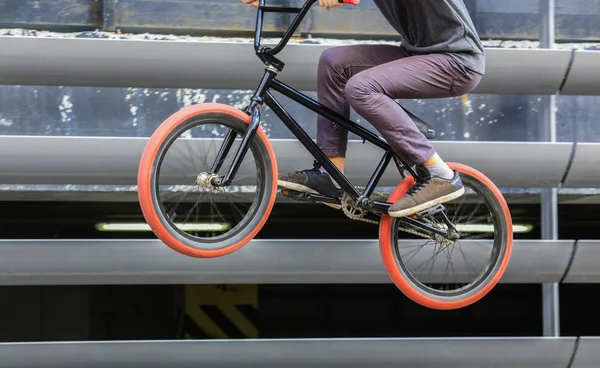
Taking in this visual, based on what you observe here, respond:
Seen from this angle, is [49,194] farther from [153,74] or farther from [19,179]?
[153,74]

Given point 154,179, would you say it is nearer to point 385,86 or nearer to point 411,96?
point 385,86

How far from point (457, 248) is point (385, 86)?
1.33 metres

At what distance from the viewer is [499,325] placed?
926cm

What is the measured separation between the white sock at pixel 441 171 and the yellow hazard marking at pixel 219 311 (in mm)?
4635

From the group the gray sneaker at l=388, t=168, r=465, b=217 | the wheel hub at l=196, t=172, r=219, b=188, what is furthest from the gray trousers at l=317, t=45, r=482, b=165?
the wheel hub at l=196, t=172, r=219, b=188

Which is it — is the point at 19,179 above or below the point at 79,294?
above

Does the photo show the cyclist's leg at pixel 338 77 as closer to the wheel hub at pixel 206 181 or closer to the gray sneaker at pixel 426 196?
the gray sneaker at pixel 426 196

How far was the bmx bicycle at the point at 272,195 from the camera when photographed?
10.3ft

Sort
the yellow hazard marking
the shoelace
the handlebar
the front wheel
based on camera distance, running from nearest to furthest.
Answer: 1. the handlebar
2. the shoelace
3. the front wheel
4. the yellow hazard marking

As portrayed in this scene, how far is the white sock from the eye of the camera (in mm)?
3412

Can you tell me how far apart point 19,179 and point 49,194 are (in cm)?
76

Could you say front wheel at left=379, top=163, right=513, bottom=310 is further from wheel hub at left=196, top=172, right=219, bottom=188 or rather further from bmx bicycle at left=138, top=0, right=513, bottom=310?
wheel hub at left=196, top=172, right=219, bottom=188

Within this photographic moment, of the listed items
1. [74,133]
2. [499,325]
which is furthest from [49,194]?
[499,325]

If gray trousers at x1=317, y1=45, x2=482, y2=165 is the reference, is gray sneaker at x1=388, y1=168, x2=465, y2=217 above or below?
below
